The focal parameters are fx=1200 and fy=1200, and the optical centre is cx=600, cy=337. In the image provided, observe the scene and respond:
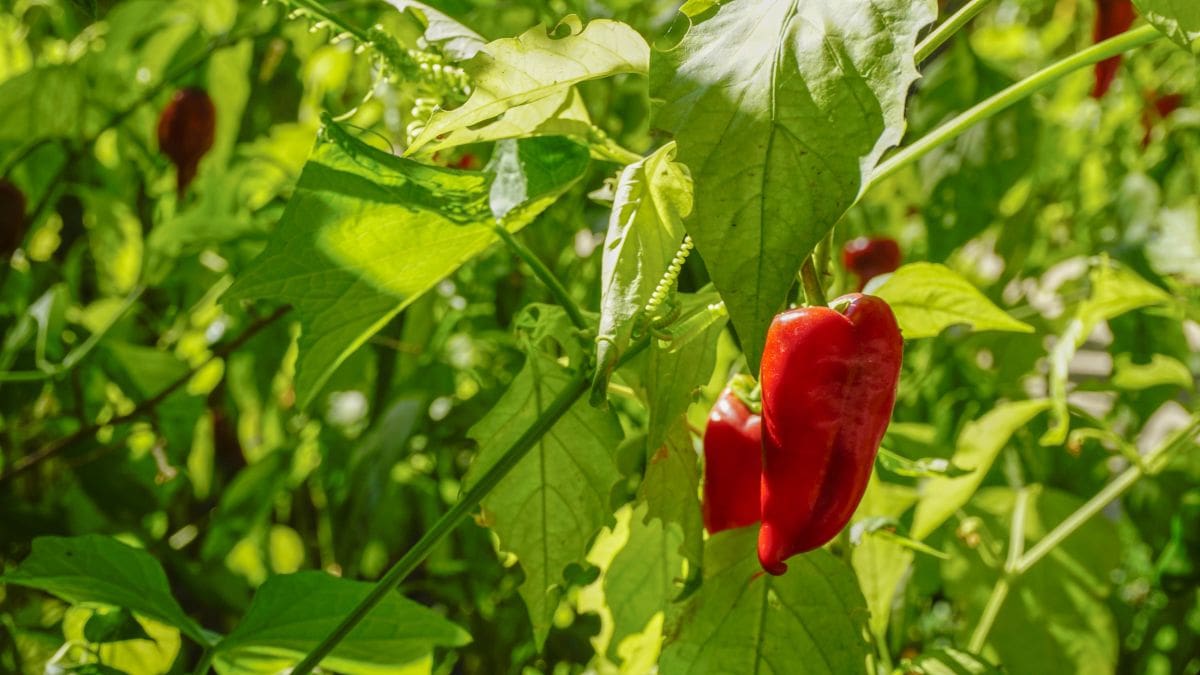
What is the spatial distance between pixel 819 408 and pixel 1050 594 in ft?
1.26

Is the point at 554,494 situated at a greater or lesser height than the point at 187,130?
greater

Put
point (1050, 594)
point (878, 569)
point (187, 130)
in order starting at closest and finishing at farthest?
point (878, 569) → point (1050, 594) → point (187, 130)

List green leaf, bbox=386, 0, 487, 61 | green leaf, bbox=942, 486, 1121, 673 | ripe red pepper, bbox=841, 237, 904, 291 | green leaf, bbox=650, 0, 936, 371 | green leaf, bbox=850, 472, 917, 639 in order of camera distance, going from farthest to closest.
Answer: ripe red pepper, bbox=841, 237, 904, 291, green leaf, bbox=942, 486, 1121, 673, green leaf, bbox=850, 472, 917, 639, green leaf, bbox=386, 0, 487, 61, green leaf, bbox=650, 0, 936, 371

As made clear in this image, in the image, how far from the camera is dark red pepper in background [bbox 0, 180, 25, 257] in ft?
2.29

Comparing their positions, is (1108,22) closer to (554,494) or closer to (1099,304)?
(1099,304)

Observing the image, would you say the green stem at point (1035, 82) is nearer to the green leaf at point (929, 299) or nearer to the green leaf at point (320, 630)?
the green leaf at point (929, 299)

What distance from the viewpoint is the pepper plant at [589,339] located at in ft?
0.93

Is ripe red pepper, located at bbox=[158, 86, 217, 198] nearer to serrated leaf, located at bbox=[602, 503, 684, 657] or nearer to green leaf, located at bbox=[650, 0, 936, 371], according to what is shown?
serrated leaf, located at bbox=[602, 503, 684, 657]

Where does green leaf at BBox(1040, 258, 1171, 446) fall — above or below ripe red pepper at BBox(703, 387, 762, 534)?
below

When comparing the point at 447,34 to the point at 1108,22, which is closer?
the point at 447,34

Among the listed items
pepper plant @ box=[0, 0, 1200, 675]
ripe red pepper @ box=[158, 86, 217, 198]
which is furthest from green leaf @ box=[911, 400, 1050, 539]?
ripe red pepper @ box=[158, 86, 217, 198]

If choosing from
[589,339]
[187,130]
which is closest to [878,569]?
[589,339]

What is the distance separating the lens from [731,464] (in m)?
0.36

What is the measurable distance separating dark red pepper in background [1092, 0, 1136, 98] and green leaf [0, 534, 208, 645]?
0.64 meters
